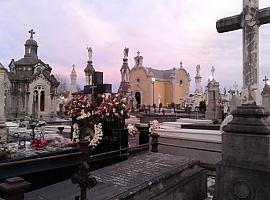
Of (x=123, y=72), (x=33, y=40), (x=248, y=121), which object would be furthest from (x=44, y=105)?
(x=248, y=121)

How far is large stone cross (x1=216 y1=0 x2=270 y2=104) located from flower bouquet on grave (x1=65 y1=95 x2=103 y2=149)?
11.2ft

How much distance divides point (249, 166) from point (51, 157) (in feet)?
12.0

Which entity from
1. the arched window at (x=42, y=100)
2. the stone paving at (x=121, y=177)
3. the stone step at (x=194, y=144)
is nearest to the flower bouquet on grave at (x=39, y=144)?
the stone paving at (x=121, y=177)

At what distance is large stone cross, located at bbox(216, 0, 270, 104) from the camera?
5.88 meters

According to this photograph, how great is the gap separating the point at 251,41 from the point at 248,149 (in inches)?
94.4

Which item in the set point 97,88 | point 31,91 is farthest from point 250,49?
point 31,91

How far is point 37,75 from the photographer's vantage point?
29.8m

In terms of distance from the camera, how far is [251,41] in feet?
19.7

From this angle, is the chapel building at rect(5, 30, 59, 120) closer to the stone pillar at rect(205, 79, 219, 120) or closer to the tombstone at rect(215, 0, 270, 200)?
the stone pillar at rect(205, 79, 219, 120)

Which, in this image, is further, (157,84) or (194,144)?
(157,84)

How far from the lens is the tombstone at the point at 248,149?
497 centimetres

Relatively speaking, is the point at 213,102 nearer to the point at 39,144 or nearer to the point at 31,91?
the point at 39,144

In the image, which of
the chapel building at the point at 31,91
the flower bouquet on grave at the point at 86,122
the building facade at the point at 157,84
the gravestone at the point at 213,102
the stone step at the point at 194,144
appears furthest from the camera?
the building facade at the point at 157,84

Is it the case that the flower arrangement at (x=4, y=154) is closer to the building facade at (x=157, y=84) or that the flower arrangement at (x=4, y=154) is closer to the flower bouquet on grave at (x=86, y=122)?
the flower bouquet on grave at (x=86, y=122)
